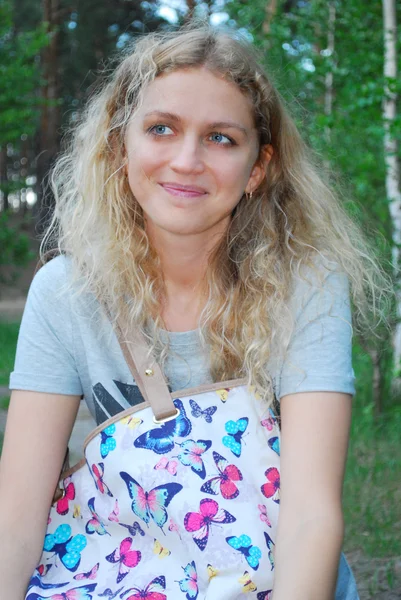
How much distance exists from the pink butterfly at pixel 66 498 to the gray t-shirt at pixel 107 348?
171 millimetres

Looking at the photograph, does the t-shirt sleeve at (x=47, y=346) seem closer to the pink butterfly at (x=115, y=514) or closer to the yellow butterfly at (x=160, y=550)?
the pink butterfly at (x=115, y=514)

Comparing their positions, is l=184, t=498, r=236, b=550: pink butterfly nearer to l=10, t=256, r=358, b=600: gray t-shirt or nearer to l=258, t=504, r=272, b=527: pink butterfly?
l=258, t=504, r=272, b=527: pink butterfly

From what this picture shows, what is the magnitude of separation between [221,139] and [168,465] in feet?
2.67

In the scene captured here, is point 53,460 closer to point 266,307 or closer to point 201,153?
point 266,307

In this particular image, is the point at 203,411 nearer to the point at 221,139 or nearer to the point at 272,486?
the point at 272,486

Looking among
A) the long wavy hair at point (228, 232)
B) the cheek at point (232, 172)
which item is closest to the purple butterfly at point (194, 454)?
the long wavy hair at point (228, 232)

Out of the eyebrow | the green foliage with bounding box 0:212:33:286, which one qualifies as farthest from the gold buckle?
the green foliage with bounding box 0:212:33:286

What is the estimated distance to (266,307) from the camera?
1.89 m

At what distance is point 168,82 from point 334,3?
5.37 metres

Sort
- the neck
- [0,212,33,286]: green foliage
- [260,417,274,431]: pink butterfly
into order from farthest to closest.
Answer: [0,212,33,286]: green foliage < the neck < [260,417,274,431]: pink butterfly

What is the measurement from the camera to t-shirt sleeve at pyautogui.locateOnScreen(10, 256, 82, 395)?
1865 mm

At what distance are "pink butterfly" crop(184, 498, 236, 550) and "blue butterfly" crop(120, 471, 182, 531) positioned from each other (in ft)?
0.17

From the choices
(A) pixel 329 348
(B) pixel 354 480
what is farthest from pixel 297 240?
(B) pixel 354 480

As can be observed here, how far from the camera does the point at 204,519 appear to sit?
1562 mm
